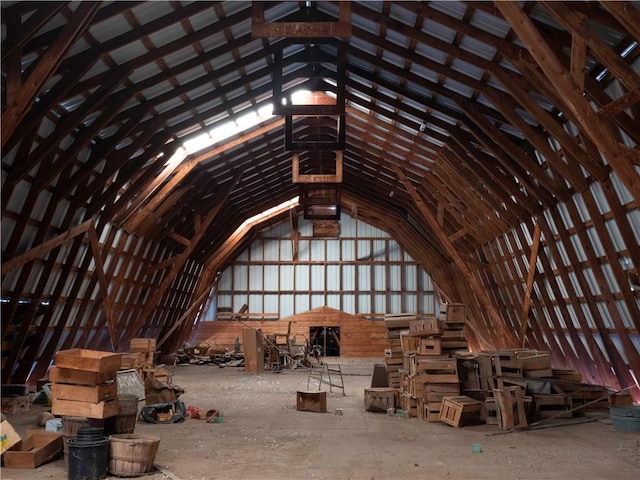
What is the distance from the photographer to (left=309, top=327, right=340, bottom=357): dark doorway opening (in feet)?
88.8

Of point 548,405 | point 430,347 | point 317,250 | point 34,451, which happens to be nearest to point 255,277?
point 317,250

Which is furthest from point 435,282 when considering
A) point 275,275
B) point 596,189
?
point 596,189

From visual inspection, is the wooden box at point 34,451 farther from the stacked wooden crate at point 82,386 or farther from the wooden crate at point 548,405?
the wooden crate at point 548,405

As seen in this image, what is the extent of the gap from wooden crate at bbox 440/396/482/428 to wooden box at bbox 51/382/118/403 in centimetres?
550

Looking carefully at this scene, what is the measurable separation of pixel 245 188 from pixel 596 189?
480 inches

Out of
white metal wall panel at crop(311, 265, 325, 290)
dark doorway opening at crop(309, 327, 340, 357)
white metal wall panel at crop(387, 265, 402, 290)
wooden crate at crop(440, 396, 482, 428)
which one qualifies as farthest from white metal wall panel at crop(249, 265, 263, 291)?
wooden crate at crop(440, 396, 482, 428)

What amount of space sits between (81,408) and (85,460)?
1.91 ft

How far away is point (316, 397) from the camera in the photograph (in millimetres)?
11125

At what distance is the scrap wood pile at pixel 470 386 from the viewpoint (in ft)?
31.7

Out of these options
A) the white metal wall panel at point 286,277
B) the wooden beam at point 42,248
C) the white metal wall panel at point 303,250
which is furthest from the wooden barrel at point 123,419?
the white metal wall panel at point 303,250

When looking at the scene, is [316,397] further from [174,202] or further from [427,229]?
[427,229]

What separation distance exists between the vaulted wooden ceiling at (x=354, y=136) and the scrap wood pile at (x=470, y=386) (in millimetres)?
1592

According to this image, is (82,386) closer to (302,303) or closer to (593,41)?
(593,41)

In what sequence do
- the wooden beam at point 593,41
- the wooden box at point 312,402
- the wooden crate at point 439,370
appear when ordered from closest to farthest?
1. the wooden beam at point 593,41
2. the wooden crate at point 439,370
3. the wooden box at point 312,402
